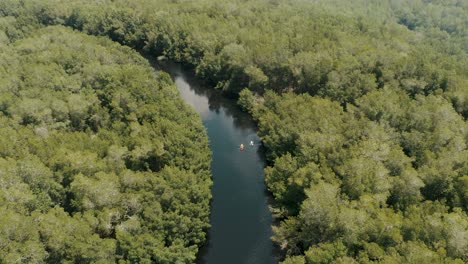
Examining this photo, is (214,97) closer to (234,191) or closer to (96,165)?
(234,191)

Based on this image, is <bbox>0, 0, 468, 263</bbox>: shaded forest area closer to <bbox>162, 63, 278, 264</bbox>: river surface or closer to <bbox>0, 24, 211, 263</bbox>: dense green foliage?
<bbox>162, 63, 278, 264</bbox>: river surface

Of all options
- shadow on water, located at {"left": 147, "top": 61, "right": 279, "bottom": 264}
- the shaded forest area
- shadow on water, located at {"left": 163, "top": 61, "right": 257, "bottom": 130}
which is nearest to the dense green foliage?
shadow on water, located at {"left": 147, "top": 61, "right": 279, "bottom": 264}

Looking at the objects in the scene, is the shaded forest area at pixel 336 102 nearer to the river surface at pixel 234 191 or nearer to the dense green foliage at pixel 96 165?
the river surface at pixel 234 191

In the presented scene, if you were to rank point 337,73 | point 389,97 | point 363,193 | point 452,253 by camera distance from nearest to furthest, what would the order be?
1. point 452,253
2. point 363,193
3. point 389,97
4. point 337,73

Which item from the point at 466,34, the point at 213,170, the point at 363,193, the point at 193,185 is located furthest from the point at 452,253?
the point at 466,34

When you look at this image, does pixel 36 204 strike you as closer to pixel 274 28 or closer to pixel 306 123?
pixel 306 123

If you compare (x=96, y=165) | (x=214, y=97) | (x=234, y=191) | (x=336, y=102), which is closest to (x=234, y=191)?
(x=234, y=191)

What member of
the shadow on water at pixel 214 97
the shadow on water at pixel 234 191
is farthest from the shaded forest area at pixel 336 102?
the shadow on water at pixel 234 191
